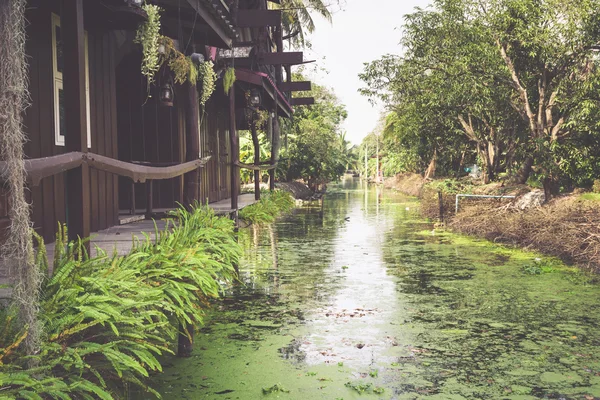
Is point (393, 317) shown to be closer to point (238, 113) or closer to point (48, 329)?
point (48, 329)

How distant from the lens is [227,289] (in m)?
9.22

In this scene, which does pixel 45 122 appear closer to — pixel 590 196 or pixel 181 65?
pixel 181 65

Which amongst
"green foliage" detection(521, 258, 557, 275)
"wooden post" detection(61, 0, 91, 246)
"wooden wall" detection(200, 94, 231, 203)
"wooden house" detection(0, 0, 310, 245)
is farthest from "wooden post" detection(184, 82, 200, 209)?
"wooden wall" detection(200, 94, 231, 203)

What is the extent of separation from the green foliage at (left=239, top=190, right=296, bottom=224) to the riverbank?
204 inches

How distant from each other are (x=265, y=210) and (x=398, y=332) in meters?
11.4

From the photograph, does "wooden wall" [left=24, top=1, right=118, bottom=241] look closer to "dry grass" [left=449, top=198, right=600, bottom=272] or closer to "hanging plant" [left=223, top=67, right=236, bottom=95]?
"hanging plant" [left=223, top=67, right=236, bottom=95]

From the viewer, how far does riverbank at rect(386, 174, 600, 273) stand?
11406 mm

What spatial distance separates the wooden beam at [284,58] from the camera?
15.1m

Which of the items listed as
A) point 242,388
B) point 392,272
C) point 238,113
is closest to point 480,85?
point 238,113

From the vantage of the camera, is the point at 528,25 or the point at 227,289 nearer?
the point at 227,289

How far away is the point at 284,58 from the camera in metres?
15.3

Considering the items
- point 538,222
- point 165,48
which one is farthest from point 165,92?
point 538,222

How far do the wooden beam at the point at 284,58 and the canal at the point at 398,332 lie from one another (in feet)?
16.9

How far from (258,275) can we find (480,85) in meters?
10.2
